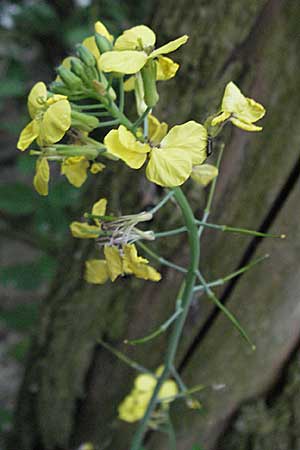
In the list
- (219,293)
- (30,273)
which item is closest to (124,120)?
(219,293)

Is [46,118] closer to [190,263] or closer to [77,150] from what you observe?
[77,150]

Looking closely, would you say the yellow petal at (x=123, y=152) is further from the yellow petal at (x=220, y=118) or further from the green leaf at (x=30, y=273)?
the green leaf at (x=30, y=273)

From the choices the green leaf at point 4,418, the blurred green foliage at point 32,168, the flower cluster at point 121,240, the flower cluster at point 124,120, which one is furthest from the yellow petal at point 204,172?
the green leaf at point 4,418

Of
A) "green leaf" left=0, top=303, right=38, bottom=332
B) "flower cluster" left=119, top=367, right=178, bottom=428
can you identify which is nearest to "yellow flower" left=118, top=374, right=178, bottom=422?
"flower cluster" left=119, top=367, right=178, bottom=428

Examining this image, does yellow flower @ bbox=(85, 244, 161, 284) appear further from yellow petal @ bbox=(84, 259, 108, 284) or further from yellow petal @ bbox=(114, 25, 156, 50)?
yellow petal @ bbox=(114, 25, 156, 50)

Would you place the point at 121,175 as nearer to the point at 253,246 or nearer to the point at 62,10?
the point at 253,246

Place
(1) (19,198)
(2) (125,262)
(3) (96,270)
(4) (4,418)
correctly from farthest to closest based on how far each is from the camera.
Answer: (1) (19,198)
(4) (4,418)
(3) (96,270)
(2) (125,262)
